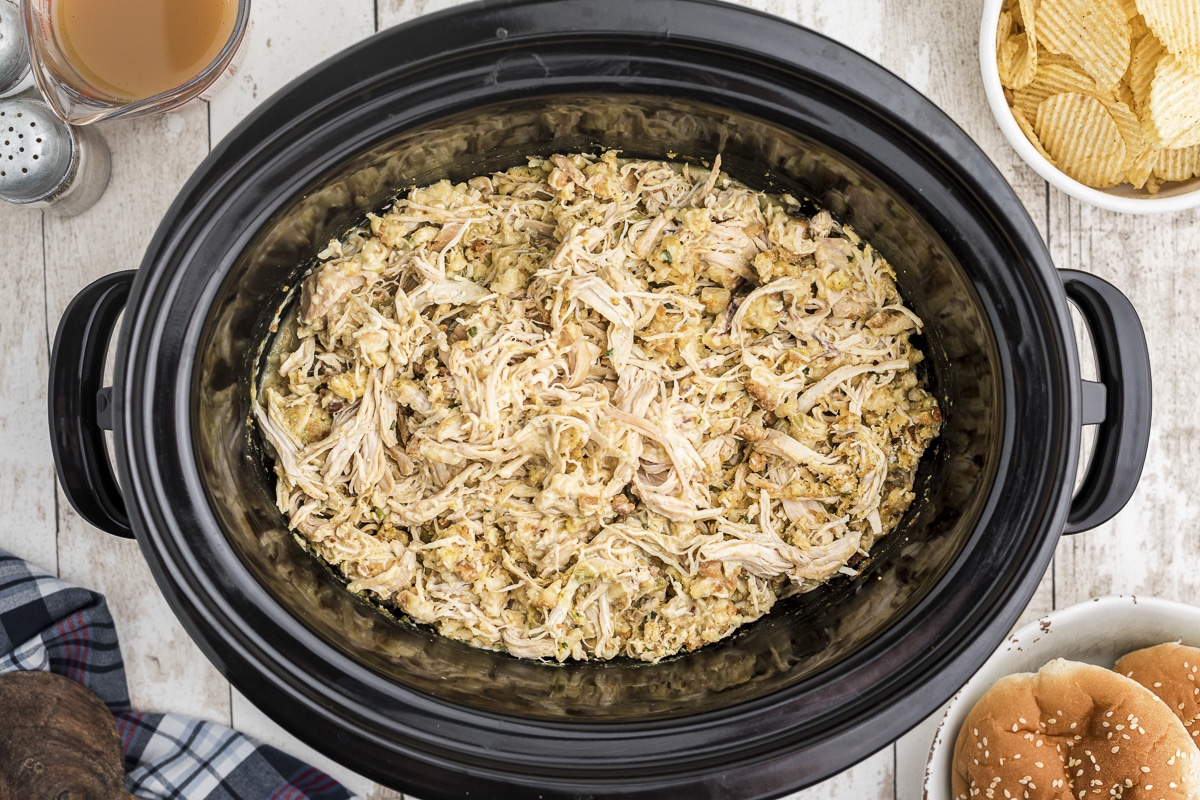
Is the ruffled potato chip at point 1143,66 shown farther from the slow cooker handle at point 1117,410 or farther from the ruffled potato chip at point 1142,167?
the slow cooker handle at point 1117,410

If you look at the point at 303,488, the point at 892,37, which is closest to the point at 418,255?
the point at 303,488

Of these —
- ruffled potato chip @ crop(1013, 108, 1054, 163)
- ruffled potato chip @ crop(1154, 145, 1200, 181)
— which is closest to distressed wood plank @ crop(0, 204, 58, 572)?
ruffled potato chip @ crop(1013, 108, 1054, 163)

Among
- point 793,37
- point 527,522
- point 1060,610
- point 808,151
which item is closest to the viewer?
point 793,37

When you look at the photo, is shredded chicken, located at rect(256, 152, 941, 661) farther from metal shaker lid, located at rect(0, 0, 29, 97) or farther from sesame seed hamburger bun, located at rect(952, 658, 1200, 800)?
metal shaker lid, located at rect(0, 0, 29, 97)

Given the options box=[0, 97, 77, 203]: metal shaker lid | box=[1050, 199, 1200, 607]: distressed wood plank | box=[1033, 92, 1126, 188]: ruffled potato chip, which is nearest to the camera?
box=[1033, 92, 1126, 188]: ruffled potato chip

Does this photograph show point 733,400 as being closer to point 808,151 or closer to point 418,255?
point 808,151
